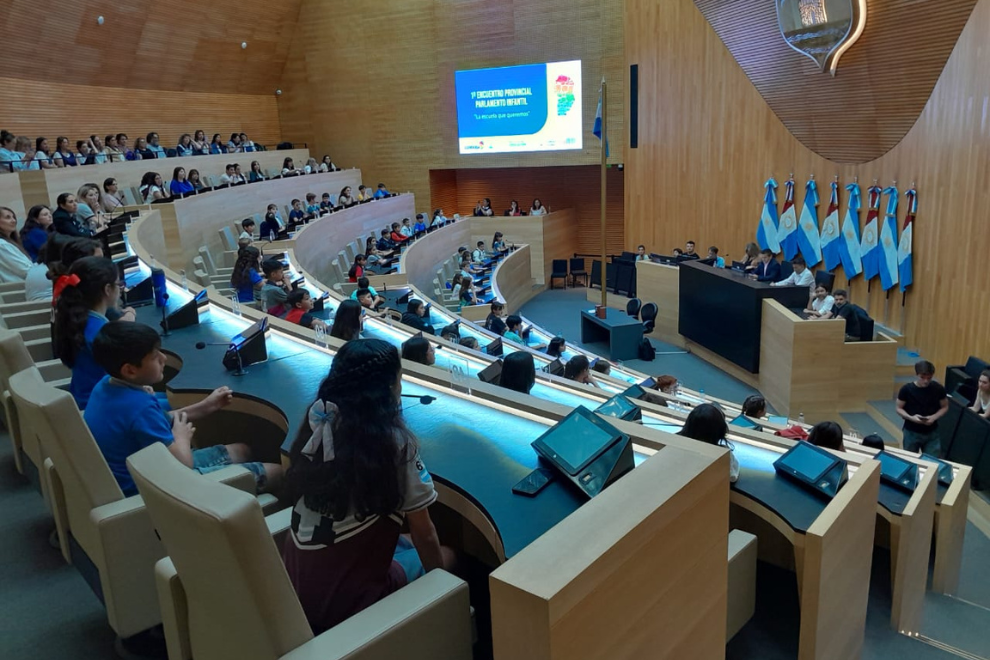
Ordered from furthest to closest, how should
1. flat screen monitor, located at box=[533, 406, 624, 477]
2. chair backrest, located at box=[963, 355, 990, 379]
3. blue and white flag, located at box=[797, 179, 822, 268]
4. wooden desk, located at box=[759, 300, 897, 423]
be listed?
blue and white flag, located at box=[797, 179, 822, 268]
wooden desk, located at box=[759, 300, 897, 423]
chair backrest, located at box=[963, 355, 990, 379]
flat screen monitor, located at box=[533, 406, 624, 477]

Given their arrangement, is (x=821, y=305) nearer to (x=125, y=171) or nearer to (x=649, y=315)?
(x=649, y=315)

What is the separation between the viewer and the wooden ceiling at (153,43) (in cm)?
1227

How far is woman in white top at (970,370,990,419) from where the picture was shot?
6123mm

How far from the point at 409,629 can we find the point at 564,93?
16.8 meters

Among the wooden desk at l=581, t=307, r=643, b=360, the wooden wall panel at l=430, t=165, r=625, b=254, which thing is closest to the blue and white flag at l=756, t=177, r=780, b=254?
the wooden desk at l=581, t=307, r=643, b=360

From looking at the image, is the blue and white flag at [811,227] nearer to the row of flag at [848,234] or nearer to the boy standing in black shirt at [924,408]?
the row of flag at [848,234]

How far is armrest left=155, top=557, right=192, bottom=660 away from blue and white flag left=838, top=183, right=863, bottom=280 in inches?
422

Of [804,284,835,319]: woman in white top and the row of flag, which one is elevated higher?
the row of flag

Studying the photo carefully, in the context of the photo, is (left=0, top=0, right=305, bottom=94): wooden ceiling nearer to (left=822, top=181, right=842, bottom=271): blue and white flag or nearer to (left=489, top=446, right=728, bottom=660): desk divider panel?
(left=822, top=181, right=842, bottom=271): blue and white flag

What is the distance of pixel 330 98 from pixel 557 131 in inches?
244

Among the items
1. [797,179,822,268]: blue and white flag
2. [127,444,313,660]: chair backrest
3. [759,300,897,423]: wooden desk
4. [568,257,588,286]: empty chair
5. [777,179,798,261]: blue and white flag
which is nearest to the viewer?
[127,444,313,660]: chair backrest

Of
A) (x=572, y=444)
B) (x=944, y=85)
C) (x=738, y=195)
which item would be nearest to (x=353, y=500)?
(x=572, y=444)

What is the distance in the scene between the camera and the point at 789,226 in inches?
492

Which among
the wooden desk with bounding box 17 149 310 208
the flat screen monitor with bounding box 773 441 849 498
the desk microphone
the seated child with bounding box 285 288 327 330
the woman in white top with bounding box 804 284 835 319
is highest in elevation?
the wooden desk with bounding box 17 149 310 208
